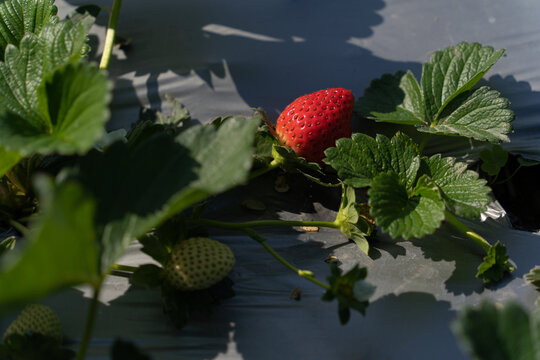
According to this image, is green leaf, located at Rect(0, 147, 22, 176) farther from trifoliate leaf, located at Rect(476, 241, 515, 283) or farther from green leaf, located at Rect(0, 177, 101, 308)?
trifoliate leaf, located at Rect(476, 241, 515, 283)

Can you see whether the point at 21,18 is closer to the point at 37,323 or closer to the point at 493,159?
the point at 37,323

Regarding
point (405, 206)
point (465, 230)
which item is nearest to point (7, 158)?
point (405, 206)

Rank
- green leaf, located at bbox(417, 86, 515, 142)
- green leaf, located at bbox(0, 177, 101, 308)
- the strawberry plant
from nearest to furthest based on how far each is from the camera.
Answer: green leaf, located at bbox(0, 177, 101, 308) < the strawberry plant < green leaf, located at bbox(417, 86, 515, 142)

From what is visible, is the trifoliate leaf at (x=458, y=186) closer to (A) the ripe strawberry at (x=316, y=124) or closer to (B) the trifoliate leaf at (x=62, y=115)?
(A) the ripe strawberry at (x=316, y=124)

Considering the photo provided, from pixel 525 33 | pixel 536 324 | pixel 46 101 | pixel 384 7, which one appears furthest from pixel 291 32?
pixel 536 324

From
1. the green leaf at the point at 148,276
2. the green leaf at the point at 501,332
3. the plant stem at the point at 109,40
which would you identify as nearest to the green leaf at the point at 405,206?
the green leaf at the point at 501,332

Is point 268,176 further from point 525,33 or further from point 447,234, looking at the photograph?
point 525,33

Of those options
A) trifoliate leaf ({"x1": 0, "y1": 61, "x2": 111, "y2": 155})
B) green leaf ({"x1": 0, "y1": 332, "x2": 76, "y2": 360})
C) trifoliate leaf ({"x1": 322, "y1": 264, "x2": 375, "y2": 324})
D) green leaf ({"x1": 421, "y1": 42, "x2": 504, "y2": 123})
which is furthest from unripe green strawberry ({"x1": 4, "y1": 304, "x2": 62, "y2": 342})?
green leaf ({"x1": 421, "y1": 42, "x2": 504, "y2": 123})
